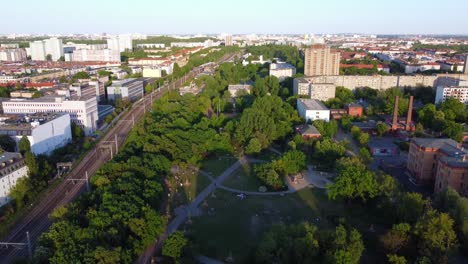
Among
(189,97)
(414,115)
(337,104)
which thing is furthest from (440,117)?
(189,97)

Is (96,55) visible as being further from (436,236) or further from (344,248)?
(436,236)

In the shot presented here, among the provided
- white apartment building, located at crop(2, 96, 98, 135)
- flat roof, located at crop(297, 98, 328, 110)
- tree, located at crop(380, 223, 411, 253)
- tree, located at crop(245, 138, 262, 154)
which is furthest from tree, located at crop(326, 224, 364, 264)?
white apartment building, located at crop(2, 96, 98, 135)

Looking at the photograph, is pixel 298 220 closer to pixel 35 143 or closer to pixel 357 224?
pixel 357 224

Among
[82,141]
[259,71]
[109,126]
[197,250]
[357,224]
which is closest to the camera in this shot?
[197,250]

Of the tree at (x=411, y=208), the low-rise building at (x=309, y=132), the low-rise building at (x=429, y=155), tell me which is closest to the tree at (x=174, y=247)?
the tree at (x=411, y=208)

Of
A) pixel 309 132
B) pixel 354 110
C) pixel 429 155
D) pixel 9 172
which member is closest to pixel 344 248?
pixel 429 155
